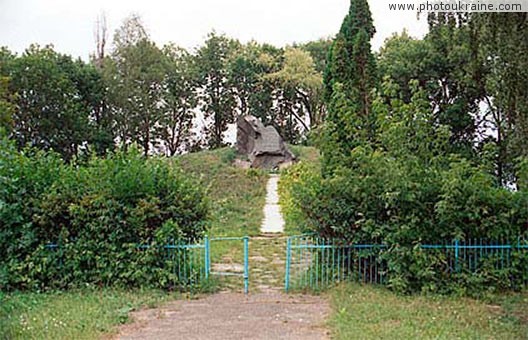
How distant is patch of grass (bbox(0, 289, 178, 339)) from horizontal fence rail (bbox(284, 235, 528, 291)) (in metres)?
1.96

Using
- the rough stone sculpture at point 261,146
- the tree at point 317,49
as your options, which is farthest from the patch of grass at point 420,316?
the tree at point 317,49

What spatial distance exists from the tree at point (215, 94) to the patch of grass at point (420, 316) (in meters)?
28.4

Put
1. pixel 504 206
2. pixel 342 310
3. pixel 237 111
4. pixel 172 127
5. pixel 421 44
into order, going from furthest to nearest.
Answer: pixel 237 111 < pixel 172 127 < pixel 421 44 < pixel 504 206 < pixel 342 310

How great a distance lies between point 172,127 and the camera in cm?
3400

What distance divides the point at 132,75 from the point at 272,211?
1557cm

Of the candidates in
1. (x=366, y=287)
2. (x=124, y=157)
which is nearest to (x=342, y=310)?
(x=366, y=287)

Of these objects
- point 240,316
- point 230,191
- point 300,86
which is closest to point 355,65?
point 240,316

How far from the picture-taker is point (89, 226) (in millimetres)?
8242

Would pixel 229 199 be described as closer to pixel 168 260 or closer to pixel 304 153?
pixel 304 153

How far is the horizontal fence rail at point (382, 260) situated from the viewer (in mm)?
7887

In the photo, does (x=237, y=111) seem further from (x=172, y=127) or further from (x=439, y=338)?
(x=439, y=338)

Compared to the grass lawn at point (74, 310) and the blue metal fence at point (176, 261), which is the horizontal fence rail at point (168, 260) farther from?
the grass lawn at point (74, 310)

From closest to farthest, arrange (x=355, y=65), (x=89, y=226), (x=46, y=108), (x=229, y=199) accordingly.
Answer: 1. (x=89, y=226)
2. (x=355, y=65)
3. (x=229, y=199)
4. (x=46, y=108)

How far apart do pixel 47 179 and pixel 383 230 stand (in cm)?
469
